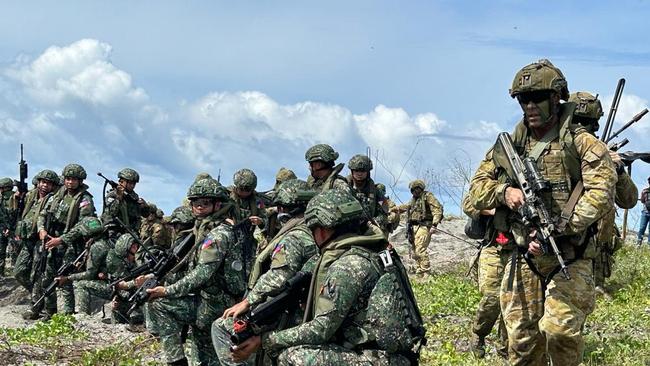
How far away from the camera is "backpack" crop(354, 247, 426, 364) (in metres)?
4.59

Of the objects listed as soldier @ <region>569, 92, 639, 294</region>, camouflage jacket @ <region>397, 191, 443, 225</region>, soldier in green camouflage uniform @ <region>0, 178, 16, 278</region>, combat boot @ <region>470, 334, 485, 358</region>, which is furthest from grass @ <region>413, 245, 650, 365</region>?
soldier in green camouflage uniform @ <region>0, 178, 16, 278</region>

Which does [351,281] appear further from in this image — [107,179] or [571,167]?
[107,179]

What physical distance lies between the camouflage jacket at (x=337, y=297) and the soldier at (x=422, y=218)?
10.7 metres

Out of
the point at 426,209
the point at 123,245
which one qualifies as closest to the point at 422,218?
the point at 426,209

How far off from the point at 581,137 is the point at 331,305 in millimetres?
1944

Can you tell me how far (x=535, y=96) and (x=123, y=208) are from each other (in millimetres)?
8488

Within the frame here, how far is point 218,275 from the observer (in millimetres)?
7113

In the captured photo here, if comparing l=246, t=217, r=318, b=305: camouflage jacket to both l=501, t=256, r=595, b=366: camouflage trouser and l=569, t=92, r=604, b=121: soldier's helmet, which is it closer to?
l=501, t=256, r=595, b=366: camouflage trouser

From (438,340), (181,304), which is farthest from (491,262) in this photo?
(181,304)

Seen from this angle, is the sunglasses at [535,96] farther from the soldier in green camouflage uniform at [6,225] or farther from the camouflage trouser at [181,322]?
the soldier in green camouflage uniform at [6,225]

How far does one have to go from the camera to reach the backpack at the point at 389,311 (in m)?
4.59

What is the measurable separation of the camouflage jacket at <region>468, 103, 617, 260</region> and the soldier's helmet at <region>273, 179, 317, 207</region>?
1666 millimetres

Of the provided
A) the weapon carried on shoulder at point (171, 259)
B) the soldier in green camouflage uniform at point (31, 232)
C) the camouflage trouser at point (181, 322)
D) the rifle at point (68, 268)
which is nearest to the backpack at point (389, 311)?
the camouflage trouser at point (181, 322)

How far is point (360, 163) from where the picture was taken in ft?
35.7
